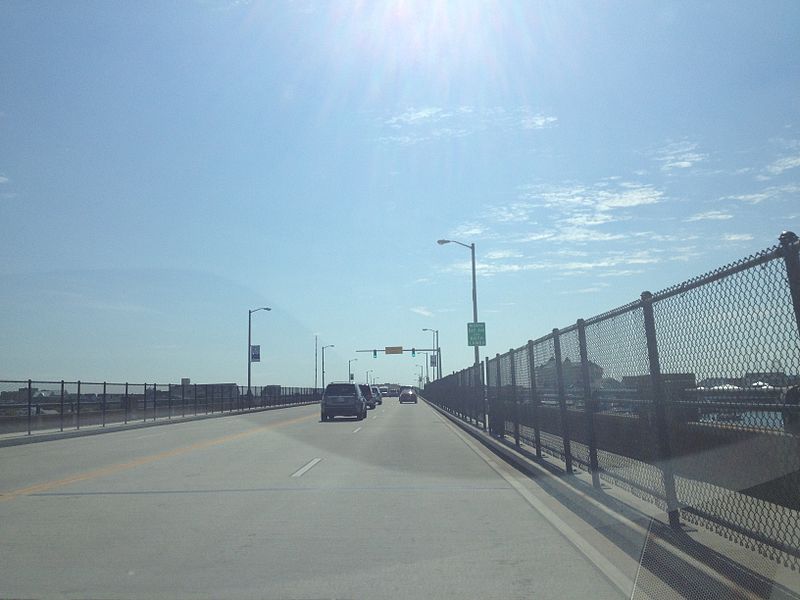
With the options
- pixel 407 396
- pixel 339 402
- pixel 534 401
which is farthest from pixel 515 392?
pixel 407 396

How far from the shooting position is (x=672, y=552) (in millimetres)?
6867

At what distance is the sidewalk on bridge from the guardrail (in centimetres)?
2260

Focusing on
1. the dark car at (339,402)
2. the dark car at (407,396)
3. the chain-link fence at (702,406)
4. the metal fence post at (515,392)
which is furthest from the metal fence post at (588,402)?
the dark car at (407,396)

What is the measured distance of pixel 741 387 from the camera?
6164 mm

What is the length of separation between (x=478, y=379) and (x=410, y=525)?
1696 cm

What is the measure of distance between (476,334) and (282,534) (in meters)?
27.4

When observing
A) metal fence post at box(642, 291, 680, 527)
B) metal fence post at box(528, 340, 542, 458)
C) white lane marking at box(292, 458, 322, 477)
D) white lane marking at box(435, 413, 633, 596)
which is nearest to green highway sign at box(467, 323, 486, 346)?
white lane marking at box(292, 458, 322, 477)

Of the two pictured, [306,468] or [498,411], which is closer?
[306,468]

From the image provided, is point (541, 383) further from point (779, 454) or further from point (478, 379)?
point (478, 379)

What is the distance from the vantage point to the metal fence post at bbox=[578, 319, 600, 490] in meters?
10.9

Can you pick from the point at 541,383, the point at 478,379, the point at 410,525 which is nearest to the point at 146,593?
the point at 410,525

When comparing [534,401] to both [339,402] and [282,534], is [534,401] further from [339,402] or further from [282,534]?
[339,402]

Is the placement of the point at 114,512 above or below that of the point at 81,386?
below

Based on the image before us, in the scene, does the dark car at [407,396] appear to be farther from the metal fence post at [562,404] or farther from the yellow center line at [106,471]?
the metal fence post at [562,404]
